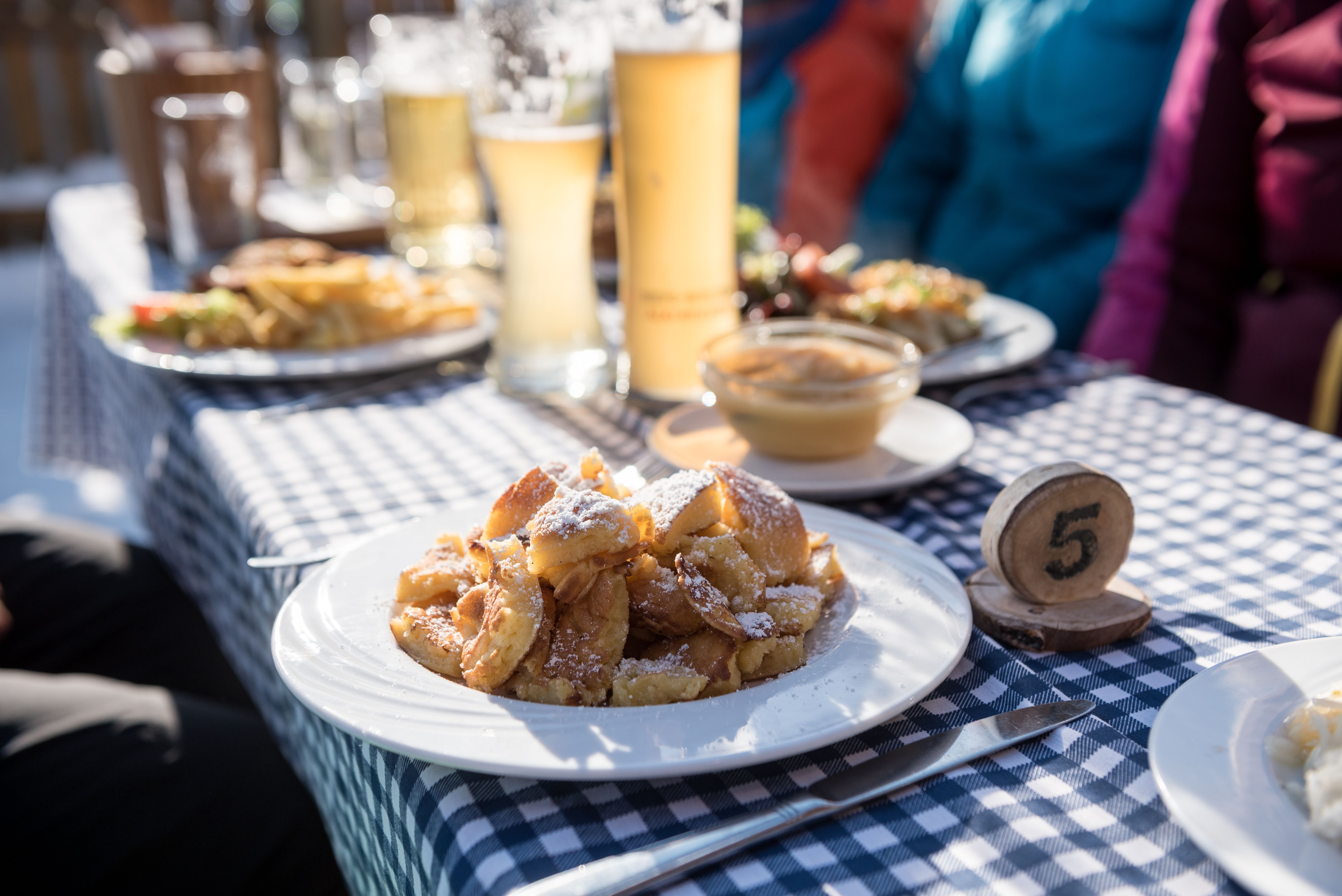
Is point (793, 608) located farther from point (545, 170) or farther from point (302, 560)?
point (545, 170)

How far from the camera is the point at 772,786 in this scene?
2.18 feet

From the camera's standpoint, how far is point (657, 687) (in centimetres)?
69

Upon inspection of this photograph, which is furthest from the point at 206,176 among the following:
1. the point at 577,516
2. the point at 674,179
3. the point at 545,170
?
the point at 577,516

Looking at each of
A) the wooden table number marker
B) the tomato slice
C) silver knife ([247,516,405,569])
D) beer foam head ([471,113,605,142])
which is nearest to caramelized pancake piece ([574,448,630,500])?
silver knife ([247,516,405,569])

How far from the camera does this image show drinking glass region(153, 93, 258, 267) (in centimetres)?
218

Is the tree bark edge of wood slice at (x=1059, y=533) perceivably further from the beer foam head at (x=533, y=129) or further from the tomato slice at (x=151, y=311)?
the tomato slice at (x=151, y=311)

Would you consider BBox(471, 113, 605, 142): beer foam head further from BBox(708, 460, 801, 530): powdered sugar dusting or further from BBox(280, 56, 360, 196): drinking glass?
BBox(280, 56, 360, 196): drinking glass

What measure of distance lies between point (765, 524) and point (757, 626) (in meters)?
0.11

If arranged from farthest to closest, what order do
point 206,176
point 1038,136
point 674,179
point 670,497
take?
point 1038,136 → point 206,176 → point 674,179 → point 670,497

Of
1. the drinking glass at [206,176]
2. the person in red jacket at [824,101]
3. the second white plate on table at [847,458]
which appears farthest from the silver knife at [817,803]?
the person in red jacket at [824,101]

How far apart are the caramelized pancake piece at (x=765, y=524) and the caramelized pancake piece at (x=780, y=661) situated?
71mm

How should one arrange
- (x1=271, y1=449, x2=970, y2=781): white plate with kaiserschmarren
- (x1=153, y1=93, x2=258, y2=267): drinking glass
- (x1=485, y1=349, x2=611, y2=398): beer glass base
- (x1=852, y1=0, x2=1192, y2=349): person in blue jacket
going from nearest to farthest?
(x1=271, y1=449, x2=970, y2=781): white plate with kaiserschmarren
(x1=485, y1=349, x2=611, y2=398): beer glass base
(x1=153, y1=93, x2=258, y2=267): drinking glass
(x1=852, y1=0, x2=1192, y2=349): person in blue jacket

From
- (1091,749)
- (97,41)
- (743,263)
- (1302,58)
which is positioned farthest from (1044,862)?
(97,41)

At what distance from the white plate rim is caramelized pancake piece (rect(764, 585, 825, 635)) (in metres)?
0.92
